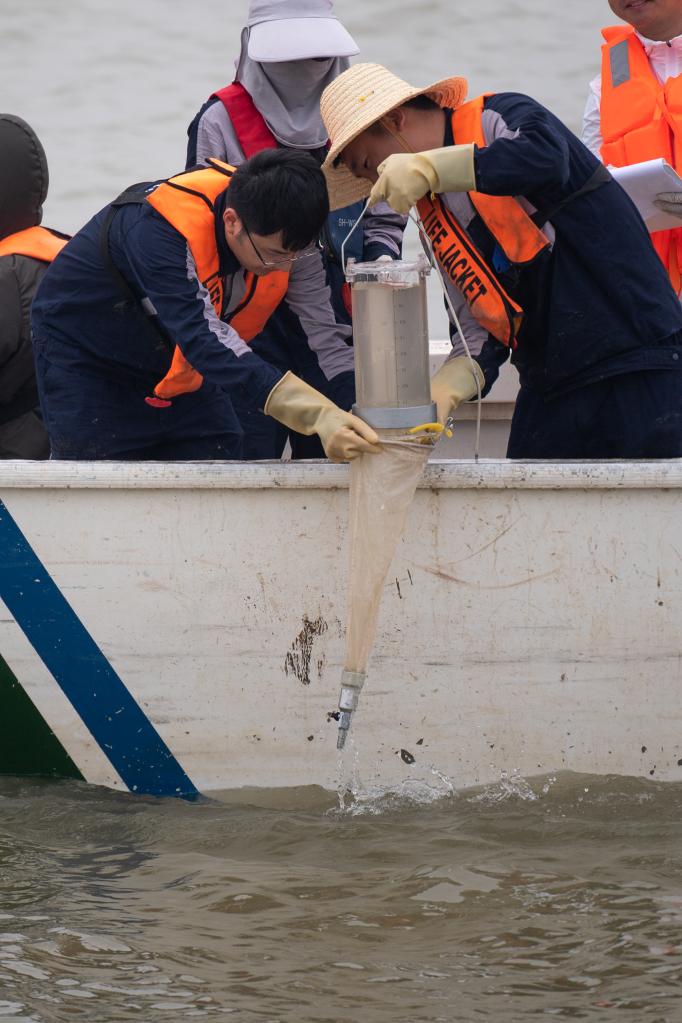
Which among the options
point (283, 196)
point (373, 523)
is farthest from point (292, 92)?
point (373, 523)

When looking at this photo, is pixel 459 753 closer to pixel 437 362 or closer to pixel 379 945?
pixel 379 945

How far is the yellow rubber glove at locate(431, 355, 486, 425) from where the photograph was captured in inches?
115

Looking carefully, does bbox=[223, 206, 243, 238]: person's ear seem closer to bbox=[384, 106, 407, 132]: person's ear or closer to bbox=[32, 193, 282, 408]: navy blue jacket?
bbox=[32, 193, 282, 408]: navy blue jacket

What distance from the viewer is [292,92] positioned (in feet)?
11.7

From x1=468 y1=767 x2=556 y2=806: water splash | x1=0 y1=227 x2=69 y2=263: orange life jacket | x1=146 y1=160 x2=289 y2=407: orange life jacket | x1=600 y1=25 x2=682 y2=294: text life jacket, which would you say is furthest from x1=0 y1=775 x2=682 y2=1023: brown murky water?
x1=600 y1=25 x2=682 y2=294: text life jacket

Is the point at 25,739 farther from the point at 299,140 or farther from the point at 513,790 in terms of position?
the point at 299,140

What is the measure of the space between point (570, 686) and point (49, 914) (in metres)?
1.09

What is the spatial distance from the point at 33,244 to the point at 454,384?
1218mm

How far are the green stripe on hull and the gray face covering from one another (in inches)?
57.4

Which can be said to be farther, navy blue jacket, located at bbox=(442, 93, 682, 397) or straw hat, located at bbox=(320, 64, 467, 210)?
navy blue jacket, located at bbox=(442, 93, 682, 397)

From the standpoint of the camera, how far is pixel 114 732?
3.07 metres

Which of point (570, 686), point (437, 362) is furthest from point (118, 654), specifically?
point (437, 362)

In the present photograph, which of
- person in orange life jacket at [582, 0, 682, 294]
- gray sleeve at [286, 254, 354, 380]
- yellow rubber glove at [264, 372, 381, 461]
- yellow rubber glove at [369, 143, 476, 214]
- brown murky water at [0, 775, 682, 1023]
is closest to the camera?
brown murky water at [0, 775, 682, 1023]

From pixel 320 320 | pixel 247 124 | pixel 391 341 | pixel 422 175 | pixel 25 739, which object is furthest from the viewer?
pixel 247 124
